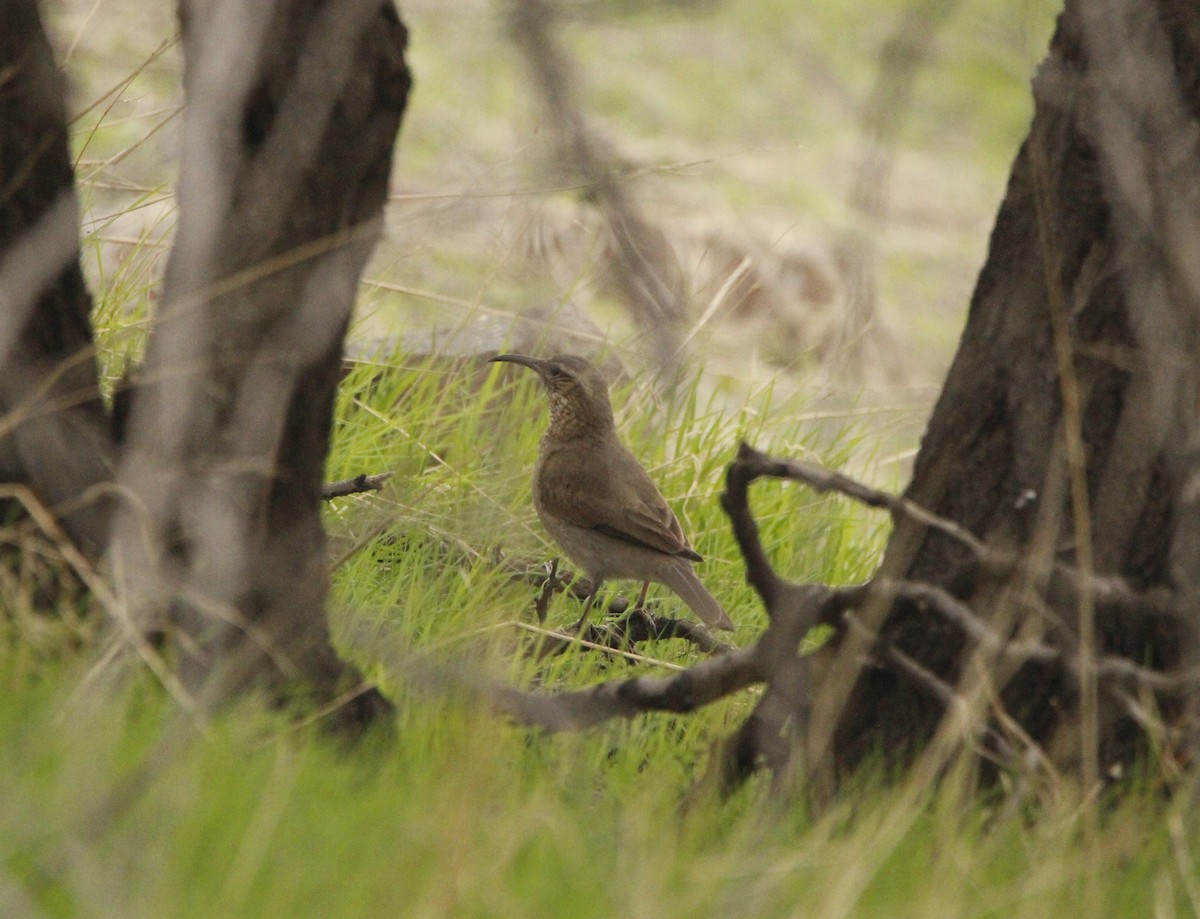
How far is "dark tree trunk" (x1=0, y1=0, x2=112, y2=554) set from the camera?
253 centimetres

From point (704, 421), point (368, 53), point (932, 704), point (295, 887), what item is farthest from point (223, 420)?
point (704, 421)

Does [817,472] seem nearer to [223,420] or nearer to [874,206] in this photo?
[874,206]

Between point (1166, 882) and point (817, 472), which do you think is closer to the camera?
point (1166, 882)

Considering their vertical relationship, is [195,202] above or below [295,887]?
above

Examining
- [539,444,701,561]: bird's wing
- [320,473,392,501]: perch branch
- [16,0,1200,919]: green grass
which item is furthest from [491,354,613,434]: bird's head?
[320,473,392,501]: perch branch

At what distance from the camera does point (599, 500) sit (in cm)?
489

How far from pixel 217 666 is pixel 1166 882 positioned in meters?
1.51

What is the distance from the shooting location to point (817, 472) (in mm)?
2629

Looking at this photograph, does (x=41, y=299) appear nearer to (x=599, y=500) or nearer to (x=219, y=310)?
(x=219, y=310)

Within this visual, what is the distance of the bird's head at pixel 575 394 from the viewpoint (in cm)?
516

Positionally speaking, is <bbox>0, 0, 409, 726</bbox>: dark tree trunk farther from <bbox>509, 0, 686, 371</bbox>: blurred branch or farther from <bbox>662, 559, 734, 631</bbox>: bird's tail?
<bbox>662, 559, 734, 631</bbox>: bird's tail

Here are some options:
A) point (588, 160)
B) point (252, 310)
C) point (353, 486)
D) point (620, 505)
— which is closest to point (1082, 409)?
point (588, 160)

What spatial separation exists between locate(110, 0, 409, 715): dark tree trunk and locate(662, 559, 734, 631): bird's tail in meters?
2.05

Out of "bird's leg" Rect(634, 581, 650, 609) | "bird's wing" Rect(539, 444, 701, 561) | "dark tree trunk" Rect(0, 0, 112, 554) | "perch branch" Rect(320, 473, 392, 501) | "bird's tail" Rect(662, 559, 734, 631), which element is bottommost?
"bird's leg" Rect(634, 581, 650, 609)
